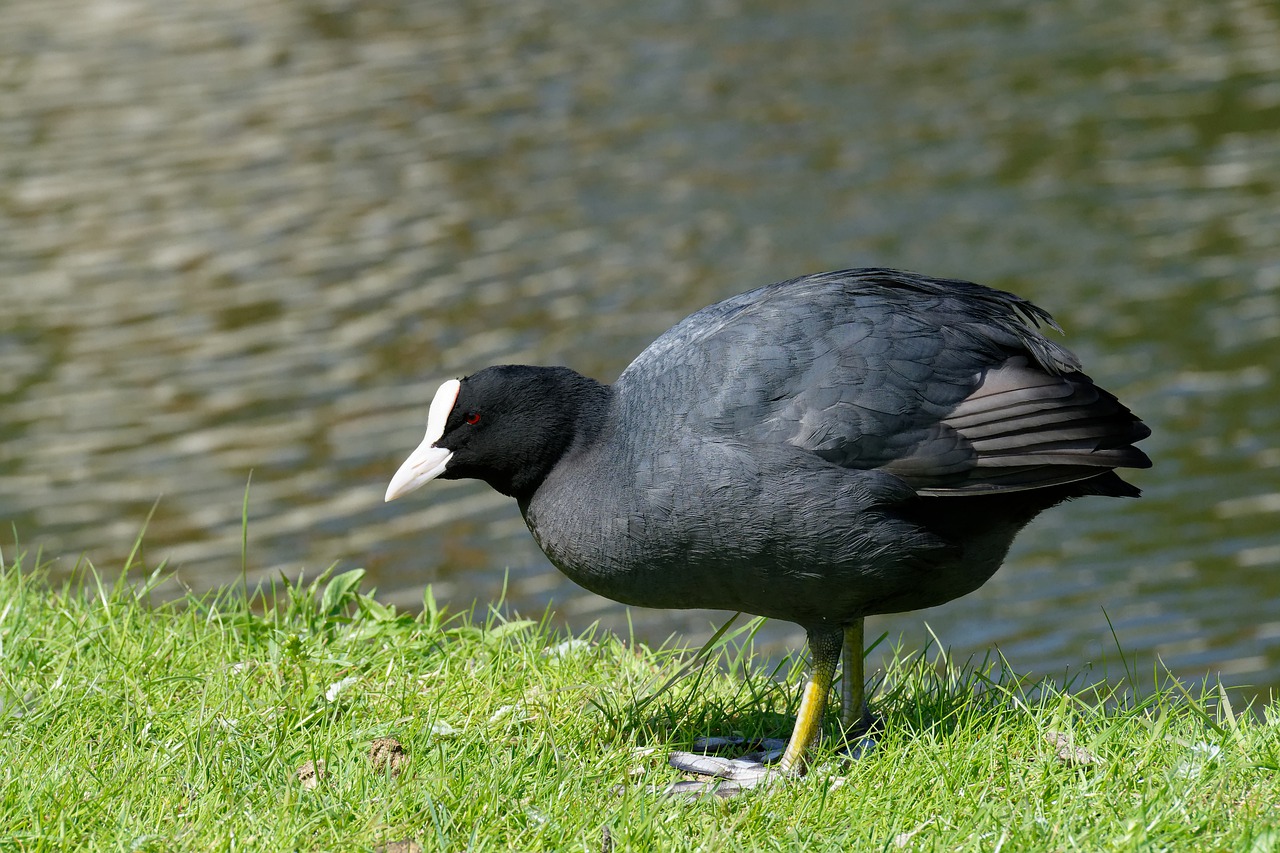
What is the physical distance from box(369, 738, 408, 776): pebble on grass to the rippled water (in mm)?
2186

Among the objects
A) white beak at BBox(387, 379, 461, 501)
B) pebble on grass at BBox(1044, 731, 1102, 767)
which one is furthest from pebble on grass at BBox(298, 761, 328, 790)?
pebble on grass at BBox(1044, 731, 1102, 767)

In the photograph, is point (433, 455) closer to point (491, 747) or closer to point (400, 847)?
point (491, 747)

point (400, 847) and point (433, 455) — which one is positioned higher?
point (433, 455)

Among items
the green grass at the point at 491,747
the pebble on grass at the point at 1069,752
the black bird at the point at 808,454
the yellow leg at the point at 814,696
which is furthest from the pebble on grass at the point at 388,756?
the pebble on grass at the point at 1069,752

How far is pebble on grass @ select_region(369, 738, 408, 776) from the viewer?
10.5 ft

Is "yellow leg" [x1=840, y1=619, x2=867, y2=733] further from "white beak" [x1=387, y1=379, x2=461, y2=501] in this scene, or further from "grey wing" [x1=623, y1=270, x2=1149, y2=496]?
"white beak" [x1=387, y1=379, x2=461, y2=501]

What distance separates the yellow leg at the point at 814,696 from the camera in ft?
11.2

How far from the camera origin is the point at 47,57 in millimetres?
13695

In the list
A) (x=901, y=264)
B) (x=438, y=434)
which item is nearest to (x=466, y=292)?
(x=901, y=264)

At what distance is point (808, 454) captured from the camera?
3268mm

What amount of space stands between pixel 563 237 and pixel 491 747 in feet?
21.9

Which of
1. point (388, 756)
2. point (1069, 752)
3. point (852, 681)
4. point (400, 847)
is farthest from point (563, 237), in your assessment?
point (400, 847)

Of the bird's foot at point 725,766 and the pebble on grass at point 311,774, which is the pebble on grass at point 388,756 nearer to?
the pebble on grass at point 311,774

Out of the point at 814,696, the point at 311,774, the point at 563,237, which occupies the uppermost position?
the point at 311,774
